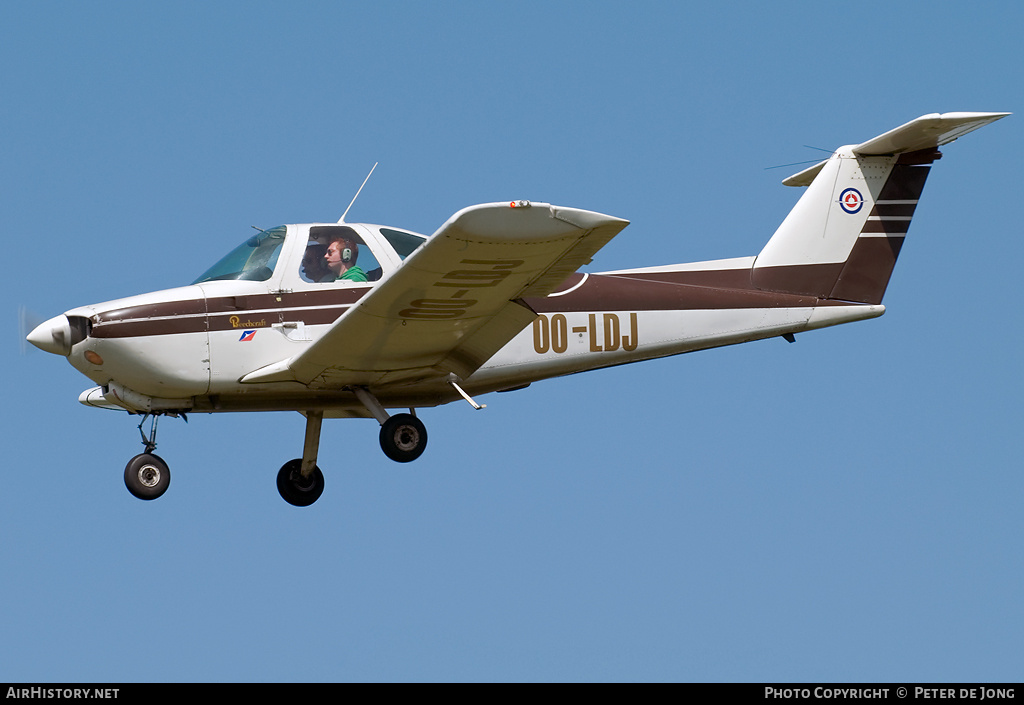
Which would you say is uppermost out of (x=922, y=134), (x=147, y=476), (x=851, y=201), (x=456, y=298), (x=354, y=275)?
(x=922, y=134)

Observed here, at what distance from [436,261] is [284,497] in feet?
12.4

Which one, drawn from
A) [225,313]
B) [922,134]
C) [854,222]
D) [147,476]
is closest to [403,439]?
[225,313]

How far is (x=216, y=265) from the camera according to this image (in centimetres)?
1280

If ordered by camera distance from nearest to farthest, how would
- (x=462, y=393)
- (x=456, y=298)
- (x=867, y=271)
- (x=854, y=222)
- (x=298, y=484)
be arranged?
(x=456, y=298), (x=462, y=393), (x=298, y=484), (x=867, y=271), (x=854, y=222)

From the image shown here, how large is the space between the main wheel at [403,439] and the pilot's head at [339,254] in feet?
4.46

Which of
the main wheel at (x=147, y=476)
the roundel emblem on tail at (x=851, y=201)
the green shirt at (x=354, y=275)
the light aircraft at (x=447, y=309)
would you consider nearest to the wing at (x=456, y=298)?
the light aircraft at (x=447, y=309)

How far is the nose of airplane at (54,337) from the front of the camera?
12.1 m

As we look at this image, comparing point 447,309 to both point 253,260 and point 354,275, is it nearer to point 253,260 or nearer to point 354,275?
point 354,275

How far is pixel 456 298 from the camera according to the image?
11547mm

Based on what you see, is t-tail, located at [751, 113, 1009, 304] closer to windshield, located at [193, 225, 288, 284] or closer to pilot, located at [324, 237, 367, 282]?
pilot, located at [324, 237, 367, 282]

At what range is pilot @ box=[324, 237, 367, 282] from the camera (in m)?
12.6

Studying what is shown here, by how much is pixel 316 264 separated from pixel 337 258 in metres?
0.19
